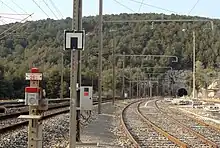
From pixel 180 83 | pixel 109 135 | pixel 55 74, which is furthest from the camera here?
pixel 180 83

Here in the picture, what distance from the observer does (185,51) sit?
371 feet

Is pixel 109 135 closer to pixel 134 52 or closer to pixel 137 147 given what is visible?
pixel 137 147

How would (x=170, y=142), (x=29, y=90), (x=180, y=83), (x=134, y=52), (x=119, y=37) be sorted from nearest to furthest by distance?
(x=29, y=90), (x=170, y=142), (x=119, y=37), (x=134, y=52), (x=180, y=83)

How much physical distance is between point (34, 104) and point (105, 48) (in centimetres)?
7101

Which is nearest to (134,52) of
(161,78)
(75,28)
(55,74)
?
(55,74)

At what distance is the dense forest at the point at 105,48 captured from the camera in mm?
52719

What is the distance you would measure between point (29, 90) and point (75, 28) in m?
3.07

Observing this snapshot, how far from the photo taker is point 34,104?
916cm

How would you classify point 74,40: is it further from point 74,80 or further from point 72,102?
point 72,102

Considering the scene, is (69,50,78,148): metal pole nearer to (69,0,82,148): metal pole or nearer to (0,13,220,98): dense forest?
(69,0,82,148): metal pole

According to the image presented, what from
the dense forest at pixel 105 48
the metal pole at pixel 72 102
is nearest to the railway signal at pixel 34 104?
the metal pole at pixel 72 102

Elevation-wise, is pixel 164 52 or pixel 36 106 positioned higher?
pixel 164 52

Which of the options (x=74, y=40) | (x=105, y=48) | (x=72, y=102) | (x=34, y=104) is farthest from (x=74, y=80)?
(x=105, y=48)

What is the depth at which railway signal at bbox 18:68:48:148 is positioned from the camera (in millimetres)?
9148
